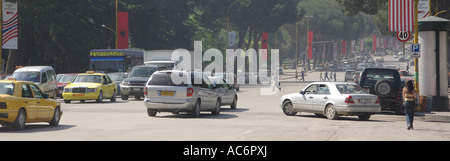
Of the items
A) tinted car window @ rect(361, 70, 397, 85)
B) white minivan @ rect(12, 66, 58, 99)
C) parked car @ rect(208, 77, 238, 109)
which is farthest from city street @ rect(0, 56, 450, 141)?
white minivan @ rect(12, 66, 58, 99)

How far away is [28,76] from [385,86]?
56.2 feet

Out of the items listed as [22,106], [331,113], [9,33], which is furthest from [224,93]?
[9,33]

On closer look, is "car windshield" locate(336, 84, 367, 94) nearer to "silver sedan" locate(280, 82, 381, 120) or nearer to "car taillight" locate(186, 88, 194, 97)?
"silver sedan" locate(280, 82, 381, 120)

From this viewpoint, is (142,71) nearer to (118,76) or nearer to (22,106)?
(118,76)

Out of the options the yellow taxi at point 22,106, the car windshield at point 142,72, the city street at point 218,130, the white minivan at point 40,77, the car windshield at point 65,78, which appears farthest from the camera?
the car windshield at point 65,78

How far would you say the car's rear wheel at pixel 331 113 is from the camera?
22.4m

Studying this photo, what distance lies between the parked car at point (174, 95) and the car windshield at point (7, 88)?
609 centimetres

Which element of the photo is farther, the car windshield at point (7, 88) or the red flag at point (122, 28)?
the red flag at point (122, 28)

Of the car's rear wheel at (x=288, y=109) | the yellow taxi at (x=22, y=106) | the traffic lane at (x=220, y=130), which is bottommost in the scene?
the traffic lane at (x=220, y=130)

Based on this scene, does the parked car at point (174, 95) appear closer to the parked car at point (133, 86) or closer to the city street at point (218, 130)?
the city street at point (218, 130)

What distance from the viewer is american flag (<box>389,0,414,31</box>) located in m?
26.6

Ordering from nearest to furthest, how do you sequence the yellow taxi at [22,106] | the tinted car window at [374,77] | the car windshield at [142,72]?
the yellow taxi at [22,106] < the tinted car window at [374,77] < the car windshield at [142,72]

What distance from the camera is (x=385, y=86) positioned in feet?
83.2

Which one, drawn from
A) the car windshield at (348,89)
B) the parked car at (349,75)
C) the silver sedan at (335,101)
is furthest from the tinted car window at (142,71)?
the parked car at (349,75)
